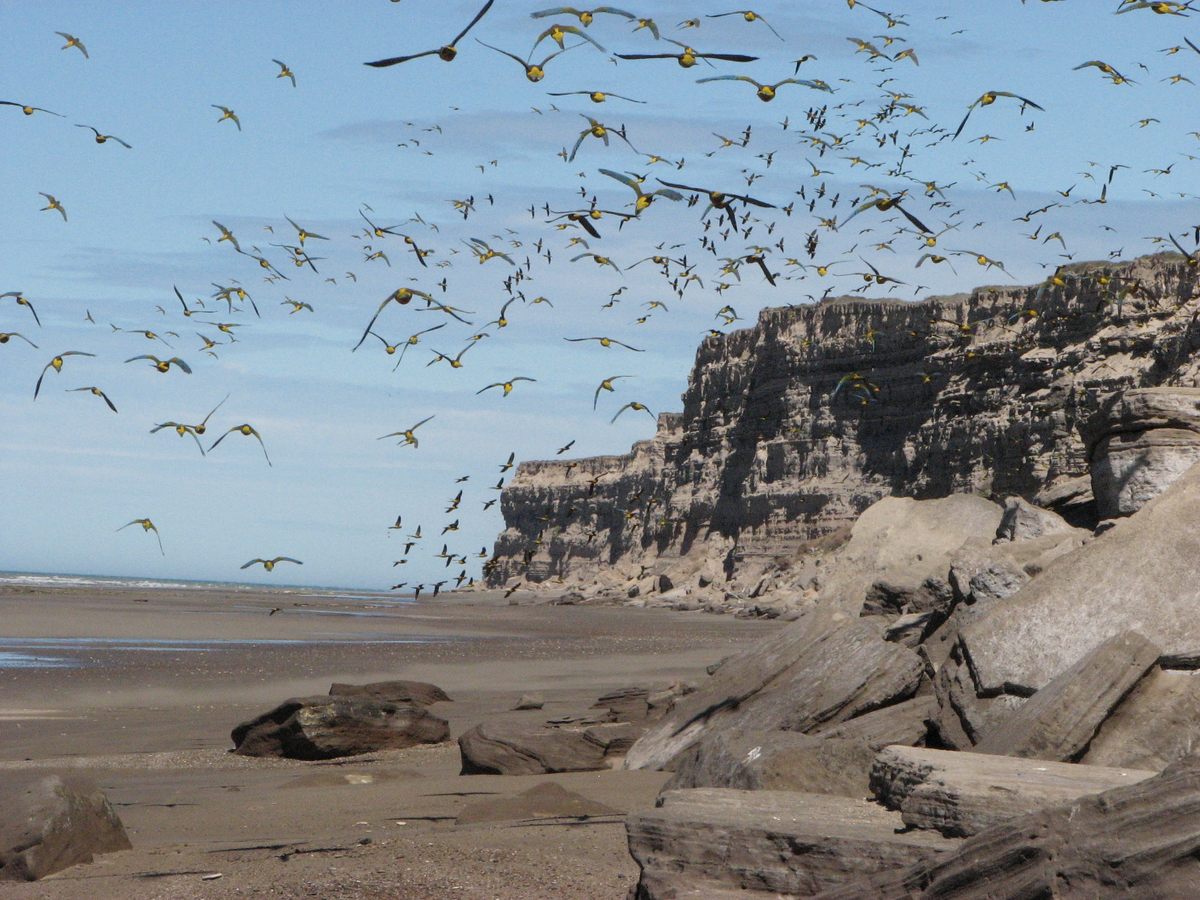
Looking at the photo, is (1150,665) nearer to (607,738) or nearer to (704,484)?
(607,738)

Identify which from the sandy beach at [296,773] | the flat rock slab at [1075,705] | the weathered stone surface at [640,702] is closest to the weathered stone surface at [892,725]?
the flat rock slab at [1075,705]

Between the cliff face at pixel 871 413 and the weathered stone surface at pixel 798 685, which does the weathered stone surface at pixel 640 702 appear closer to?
the weathered stone surface at pixel 798 685

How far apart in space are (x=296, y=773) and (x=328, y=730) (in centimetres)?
122

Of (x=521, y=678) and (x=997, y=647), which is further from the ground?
(x=997, y=647)

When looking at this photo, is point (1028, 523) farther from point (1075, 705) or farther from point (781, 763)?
point (781, 763)

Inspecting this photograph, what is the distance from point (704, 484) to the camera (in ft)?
279

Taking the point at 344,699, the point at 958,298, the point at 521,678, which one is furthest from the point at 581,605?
the point at 344,699

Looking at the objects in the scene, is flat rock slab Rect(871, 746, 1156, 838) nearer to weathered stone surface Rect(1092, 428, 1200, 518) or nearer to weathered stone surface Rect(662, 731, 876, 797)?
weathered stone surface Rect(662, 731, 876, 797)

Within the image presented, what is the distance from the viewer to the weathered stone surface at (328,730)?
39.0 ft

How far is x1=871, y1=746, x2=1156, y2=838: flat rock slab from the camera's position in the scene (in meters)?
5.25

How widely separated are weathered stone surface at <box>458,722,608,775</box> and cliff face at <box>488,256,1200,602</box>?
3576cm

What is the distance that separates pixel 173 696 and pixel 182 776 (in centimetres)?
751

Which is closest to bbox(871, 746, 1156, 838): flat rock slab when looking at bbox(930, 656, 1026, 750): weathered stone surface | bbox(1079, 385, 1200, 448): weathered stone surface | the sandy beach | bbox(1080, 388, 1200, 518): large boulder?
the sandy beach

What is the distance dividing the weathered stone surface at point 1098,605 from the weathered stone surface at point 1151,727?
71 centimetres
